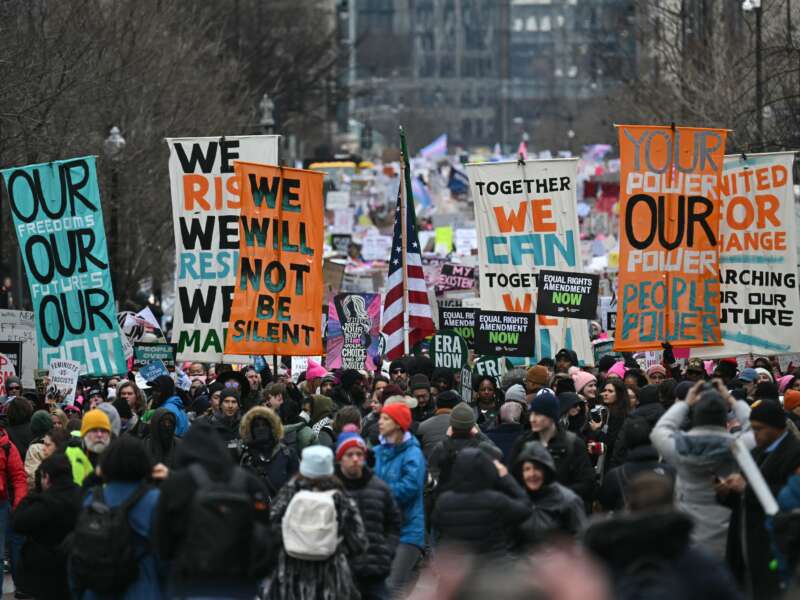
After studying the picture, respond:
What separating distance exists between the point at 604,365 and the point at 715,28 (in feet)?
98.3

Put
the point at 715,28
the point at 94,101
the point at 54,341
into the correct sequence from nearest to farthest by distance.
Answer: the point at 54,341 → the point at 94,101 → the point at 715,28

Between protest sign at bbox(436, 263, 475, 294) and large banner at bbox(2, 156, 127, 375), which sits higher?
large banner at bbox(2, 156, 127, 375)

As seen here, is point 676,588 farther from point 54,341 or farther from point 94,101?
point 94,101

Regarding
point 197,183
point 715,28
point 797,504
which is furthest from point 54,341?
point 715,28

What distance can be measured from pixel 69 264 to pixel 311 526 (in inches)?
297

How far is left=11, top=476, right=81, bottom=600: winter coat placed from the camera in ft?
33.7

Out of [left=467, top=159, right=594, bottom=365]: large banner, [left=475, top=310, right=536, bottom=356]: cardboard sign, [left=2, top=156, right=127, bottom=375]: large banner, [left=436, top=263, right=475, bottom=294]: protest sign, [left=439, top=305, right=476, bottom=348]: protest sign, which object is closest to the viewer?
[left=2, top=156, right=127, bottom=375]: large banner

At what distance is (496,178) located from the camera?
19875mm

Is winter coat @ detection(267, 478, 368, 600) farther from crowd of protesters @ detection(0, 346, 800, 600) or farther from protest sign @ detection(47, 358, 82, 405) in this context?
protest sign @ detection(47, 358, 82, 405)

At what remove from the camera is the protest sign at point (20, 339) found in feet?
59.4

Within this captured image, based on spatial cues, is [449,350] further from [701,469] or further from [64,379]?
[701,469]

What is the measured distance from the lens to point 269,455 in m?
11.9

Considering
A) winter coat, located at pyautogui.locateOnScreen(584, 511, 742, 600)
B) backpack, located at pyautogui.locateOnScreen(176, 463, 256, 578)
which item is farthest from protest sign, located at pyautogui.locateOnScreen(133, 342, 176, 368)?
winter coat, located at pyautogui.locateOnScreen(584, 511, 742, 600)

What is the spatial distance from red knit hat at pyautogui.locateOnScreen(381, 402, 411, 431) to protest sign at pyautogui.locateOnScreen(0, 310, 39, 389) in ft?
25.0
